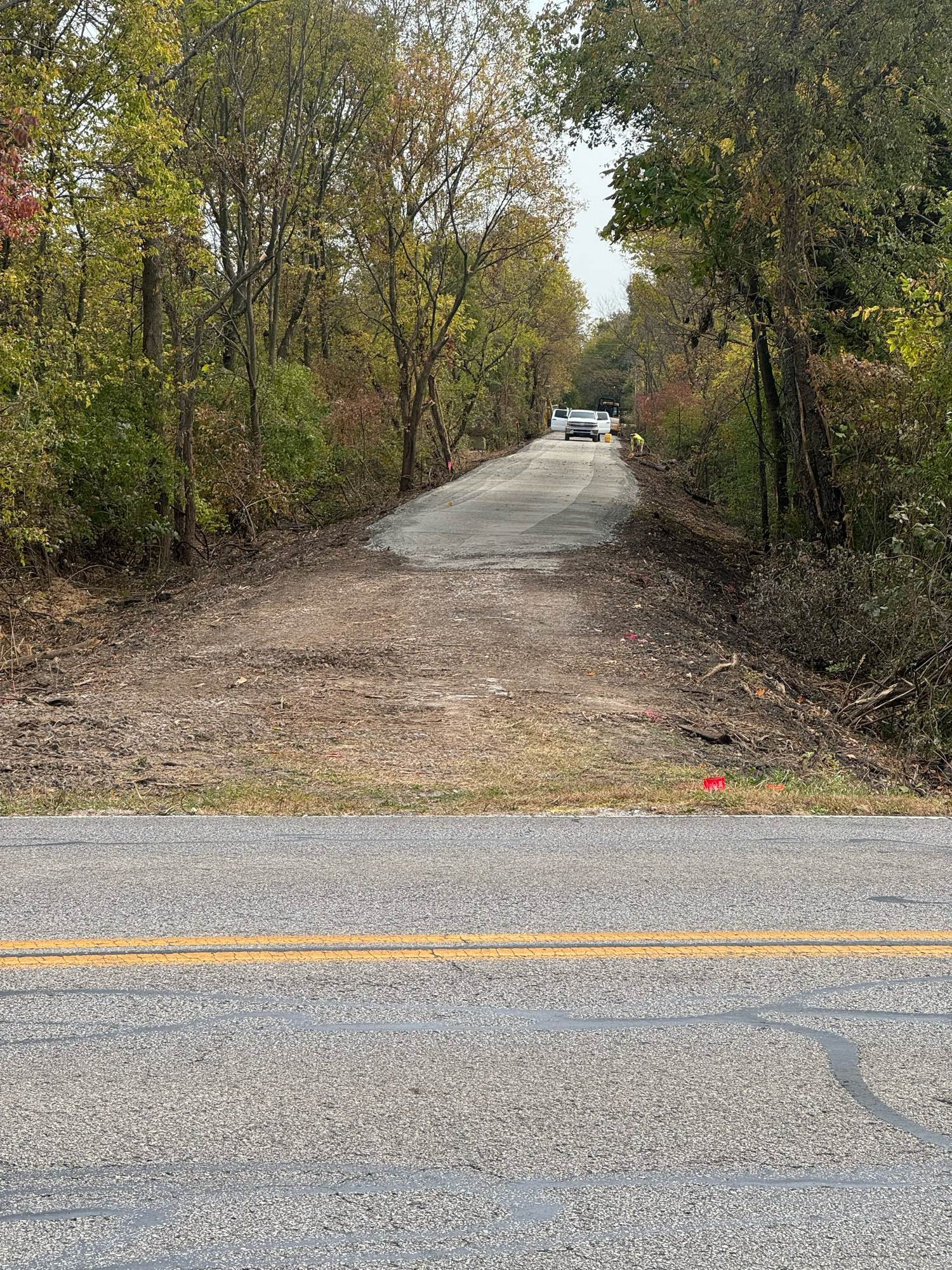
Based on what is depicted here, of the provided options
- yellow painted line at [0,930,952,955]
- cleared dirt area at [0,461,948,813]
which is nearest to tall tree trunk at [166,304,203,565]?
cleared dirt area at [0,461,948,813]

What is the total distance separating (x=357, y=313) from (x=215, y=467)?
22.6 meters

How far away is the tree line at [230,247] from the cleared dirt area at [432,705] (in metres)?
5.34

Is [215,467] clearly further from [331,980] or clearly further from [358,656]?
[331,980]

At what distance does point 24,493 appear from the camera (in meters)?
21.6

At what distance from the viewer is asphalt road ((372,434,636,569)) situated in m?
22.2

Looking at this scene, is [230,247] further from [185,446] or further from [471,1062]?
[471,1062]

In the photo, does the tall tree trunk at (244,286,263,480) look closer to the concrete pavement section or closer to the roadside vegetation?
the roadside vegetation

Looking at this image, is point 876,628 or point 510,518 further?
point 510,518

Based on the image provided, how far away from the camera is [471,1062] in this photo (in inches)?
176

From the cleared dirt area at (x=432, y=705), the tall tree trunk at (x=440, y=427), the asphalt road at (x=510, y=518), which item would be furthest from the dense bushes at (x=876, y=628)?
the tall tree trunk at (x=440, y=427)

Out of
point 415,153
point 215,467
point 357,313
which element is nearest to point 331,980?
point 215,467

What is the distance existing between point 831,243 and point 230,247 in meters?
21.3

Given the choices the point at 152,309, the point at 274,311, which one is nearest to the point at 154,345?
the point at 152,309

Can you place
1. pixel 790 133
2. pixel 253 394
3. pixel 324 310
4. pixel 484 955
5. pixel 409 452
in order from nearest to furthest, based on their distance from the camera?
pixel 484 955 → pixel 790 133 → pixel 253 394 → pixel 409 452 → pixel 324 310
